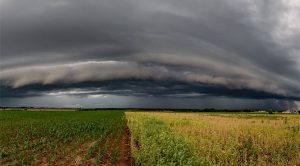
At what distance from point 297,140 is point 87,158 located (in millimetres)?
13380

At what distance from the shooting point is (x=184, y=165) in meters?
11.7

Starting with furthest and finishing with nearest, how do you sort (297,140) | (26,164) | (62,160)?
(297,140) < (62,160) < (26,164)

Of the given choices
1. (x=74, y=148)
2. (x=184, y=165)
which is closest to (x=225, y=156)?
(x=184, y=165)

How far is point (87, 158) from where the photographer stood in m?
20.7

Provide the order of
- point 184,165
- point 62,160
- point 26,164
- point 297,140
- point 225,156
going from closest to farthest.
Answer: point 184,165
point 225,156
point 26,164
point 62,160
point 297,140

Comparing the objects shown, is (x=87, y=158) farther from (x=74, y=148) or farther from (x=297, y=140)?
(x=297, y=140)

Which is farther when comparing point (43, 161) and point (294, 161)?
point (43, 161)

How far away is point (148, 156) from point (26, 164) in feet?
23.8

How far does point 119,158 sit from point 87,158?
189 centimetres

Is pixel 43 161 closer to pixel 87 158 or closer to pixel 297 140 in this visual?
pixel 87 158

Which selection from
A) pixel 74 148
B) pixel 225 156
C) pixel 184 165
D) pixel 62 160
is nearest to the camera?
pixel 184 165

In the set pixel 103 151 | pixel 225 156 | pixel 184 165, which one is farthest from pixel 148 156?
pixel 103 151

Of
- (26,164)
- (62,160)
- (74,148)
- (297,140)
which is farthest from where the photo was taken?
(74,148)

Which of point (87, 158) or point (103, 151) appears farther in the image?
point (103, 151)
